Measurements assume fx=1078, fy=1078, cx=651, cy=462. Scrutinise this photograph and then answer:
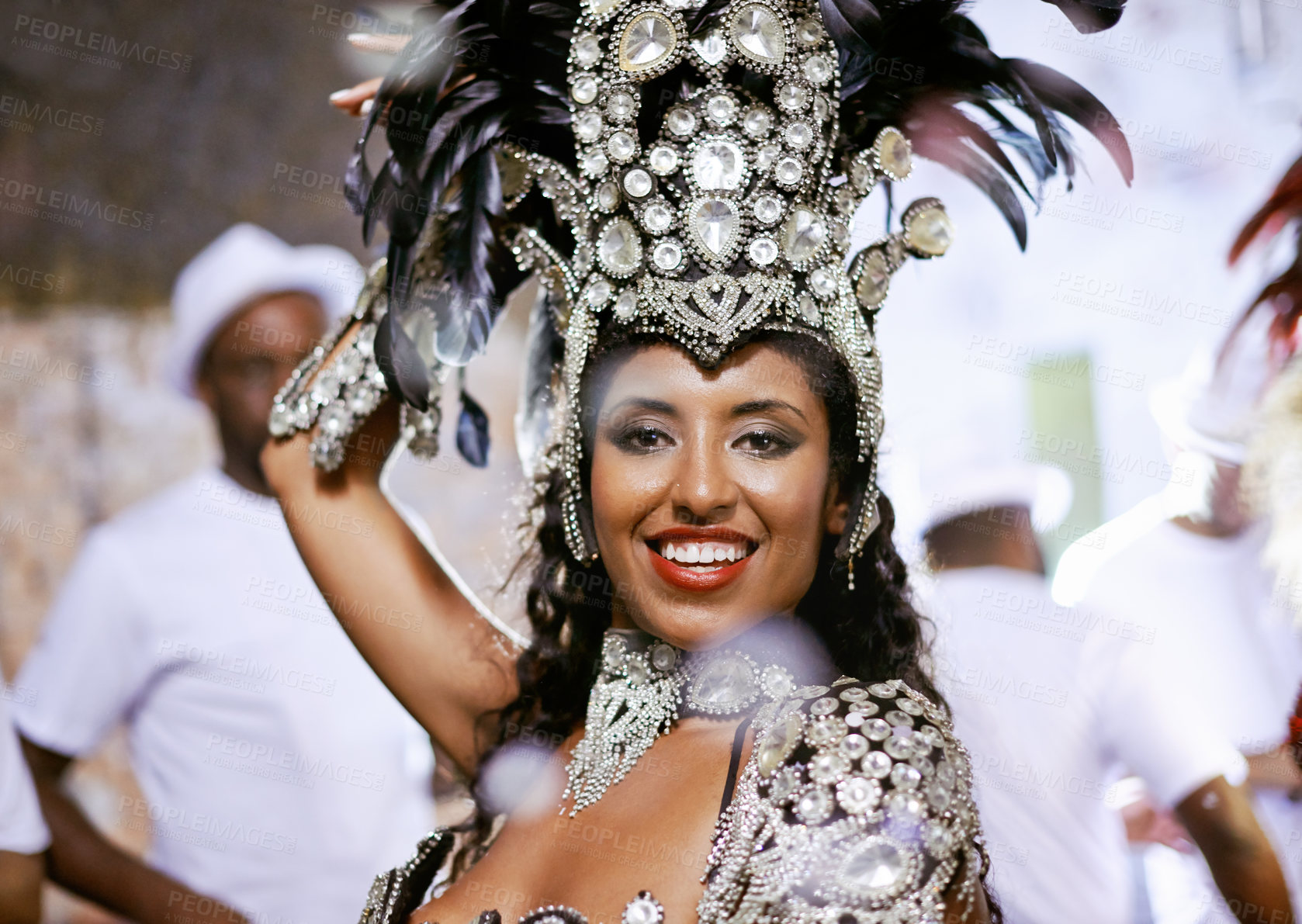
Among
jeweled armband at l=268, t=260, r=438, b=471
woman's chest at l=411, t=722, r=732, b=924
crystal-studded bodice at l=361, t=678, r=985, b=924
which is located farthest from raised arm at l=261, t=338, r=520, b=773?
crystal-studded bodice at l=361, t=678, r=985, b=924

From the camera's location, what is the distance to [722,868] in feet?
4.57

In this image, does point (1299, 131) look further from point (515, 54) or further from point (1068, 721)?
point (515, 54)

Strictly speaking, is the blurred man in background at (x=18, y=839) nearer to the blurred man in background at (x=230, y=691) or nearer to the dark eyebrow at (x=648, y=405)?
the blurred man in background at (x=230, y=691)

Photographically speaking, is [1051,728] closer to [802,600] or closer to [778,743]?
[802,600]

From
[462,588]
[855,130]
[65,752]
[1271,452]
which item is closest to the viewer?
[855,130]

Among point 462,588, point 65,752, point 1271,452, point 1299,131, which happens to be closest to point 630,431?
point 462,588

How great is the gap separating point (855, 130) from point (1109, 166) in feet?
2.56

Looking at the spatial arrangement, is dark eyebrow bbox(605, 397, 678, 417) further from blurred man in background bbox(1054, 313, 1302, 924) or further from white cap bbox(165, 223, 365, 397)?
white cap bbox(165, 223, 365, 397)

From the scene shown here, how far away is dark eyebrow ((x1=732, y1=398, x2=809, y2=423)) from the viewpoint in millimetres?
1611

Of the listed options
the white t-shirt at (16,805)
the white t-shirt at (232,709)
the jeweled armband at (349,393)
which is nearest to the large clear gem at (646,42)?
the jeweled armband at (349,393)

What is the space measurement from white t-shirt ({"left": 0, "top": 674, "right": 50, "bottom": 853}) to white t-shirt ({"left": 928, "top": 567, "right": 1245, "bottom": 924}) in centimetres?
220

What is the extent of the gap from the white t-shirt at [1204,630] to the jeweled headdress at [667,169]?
2.61ft

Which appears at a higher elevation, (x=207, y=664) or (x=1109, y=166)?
(x=1109, y=166)

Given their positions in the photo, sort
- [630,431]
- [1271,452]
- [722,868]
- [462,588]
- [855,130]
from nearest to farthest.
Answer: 1. [722,868]
2. [630,431]
3. [855,130]
4. [1271,452]
5. [462,588]
